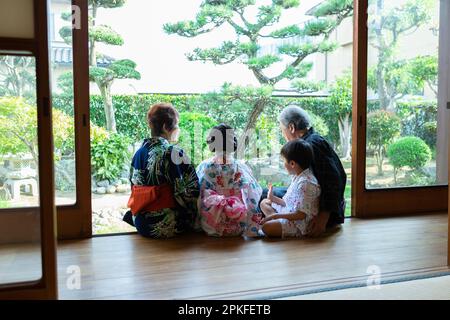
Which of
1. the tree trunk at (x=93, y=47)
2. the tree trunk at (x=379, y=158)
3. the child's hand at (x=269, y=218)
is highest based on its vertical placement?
the tree trunk at (x=93, y=47)

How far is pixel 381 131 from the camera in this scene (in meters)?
4.36

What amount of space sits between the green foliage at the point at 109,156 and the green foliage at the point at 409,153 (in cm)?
273

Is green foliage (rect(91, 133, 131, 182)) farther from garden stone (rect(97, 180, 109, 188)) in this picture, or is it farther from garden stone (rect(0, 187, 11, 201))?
garden stone (rect(0, 187, 11, 201))

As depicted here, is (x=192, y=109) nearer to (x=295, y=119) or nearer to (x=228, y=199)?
(x=295, y=119)

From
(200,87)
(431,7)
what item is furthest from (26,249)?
(431,7)

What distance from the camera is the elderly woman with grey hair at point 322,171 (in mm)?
3684

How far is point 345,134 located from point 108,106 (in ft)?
8.84

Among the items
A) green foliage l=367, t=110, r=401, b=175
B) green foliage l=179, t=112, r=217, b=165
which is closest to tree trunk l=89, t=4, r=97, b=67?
green foliage l=179, t=112, r=217, b=165

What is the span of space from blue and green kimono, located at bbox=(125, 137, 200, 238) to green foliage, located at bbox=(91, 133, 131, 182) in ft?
4.52

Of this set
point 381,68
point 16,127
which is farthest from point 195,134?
point 16,127

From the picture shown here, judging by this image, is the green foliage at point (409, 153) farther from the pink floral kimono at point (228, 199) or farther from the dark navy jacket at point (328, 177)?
the pink floral kimono at point (228, 199)

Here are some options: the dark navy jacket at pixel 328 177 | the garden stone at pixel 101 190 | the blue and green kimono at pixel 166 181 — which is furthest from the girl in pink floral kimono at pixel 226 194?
the garden stone at pixel 101 190

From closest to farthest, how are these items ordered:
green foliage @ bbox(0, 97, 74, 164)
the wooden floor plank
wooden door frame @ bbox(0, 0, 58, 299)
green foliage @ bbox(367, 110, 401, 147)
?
wooden door frame @ bbox(0, 0, 58, 299) → the wooden floor plank → green foliage @ bbox(0, 97, 74, 164) → green foliage @ bbox(367, 110, 401, 147)

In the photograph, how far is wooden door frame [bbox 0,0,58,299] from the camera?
2115 millimetres
